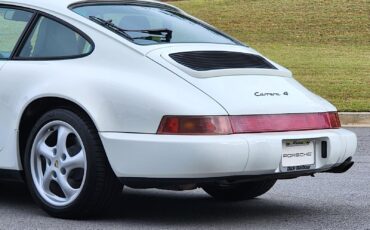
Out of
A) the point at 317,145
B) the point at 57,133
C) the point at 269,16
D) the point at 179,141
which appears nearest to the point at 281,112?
the point at 317,145

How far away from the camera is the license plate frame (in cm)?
545

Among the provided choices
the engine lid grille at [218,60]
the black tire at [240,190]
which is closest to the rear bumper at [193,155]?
the engine lid grille at [218,60]

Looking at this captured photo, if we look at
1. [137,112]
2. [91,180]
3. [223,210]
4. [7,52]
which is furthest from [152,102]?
[7,52]

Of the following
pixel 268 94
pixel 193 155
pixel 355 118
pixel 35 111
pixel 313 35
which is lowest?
pixel 313 35

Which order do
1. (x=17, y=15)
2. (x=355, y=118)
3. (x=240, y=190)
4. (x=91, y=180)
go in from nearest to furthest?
1. (x=91, y=180)
2. (x=17, y=15)
3. (x=240, y=190)
4. (x=355, y=118)

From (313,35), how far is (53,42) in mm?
24137

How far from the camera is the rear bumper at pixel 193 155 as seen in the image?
5168 mm

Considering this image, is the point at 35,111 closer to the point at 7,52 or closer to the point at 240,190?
the point at 7,52

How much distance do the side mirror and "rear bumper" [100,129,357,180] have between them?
1.27m

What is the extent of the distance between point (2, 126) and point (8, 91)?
9.2 inches

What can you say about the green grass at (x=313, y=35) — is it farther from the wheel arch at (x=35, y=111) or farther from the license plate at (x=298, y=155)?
the wheel arch at (x=35, y=111)

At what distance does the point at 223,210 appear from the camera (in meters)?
6.23

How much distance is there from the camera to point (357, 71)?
2019cm

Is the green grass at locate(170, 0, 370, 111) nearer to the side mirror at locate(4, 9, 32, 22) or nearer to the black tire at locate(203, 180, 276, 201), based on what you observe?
the black tire at locate(203, 180, 276, 201)
